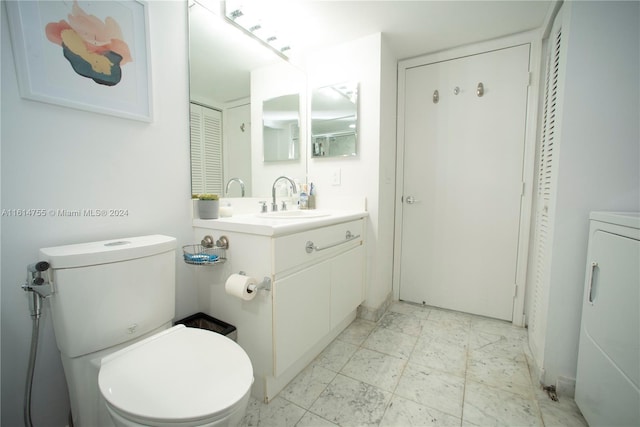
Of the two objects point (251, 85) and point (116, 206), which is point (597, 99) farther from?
point (116, 206)

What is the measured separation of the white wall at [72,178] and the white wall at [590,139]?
1823 mm

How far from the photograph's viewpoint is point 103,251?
0.86 meters

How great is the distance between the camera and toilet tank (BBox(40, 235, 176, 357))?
806mm

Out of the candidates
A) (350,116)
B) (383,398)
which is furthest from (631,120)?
(383,398)

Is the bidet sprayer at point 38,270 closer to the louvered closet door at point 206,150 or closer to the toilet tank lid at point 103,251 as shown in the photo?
the toilet tank lid at point 103,251

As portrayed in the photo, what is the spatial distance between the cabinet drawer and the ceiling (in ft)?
3.20

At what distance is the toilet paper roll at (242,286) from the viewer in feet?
3.56

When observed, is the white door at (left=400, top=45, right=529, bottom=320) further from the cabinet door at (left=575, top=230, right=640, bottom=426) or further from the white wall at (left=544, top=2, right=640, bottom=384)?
the cabinet door at (left=575, top=230, right=640, bottom=426)

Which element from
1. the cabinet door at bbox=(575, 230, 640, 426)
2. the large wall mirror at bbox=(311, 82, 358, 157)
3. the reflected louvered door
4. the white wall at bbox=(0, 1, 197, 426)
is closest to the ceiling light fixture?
the white wall at bbox=(0, 1, 197, 426)

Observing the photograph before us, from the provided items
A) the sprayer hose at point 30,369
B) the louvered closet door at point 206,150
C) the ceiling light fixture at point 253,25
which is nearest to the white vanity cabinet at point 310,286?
the louvered closet door at point 206,150

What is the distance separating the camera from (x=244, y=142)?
170 cm

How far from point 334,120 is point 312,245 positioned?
1164mm

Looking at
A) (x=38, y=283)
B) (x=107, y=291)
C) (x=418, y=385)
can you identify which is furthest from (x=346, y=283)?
(x=38, y=283)

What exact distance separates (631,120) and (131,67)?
2.15m
